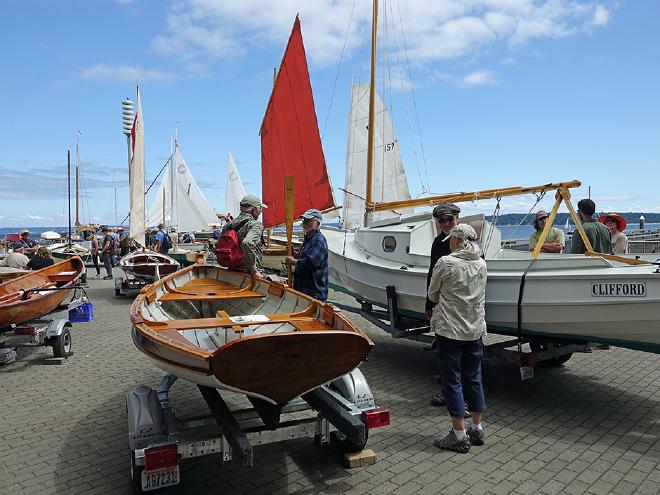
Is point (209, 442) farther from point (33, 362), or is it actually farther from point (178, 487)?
point (33, 362)

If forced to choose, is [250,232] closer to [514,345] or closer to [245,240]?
[245,240]

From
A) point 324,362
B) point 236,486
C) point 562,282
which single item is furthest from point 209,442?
point 562,282

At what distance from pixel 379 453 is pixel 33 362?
5.66 meters

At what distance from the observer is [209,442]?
3.62m

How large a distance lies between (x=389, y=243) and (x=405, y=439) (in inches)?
132

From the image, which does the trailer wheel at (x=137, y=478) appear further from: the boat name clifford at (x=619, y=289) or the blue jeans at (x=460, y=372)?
the boat name clifford at (x=619, y=289)

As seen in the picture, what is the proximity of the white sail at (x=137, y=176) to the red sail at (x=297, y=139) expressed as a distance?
4.72m

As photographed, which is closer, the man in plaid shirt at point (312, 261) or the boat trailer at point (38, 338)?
the man in plaid shirt at point (312, 261)

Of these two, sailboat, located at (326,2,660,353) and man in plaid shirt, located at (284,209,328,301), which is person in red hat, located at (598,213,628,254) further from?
man in plaid shirt, located at (284,209,328,301)

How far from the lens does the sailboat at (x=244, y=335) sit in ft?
10.9

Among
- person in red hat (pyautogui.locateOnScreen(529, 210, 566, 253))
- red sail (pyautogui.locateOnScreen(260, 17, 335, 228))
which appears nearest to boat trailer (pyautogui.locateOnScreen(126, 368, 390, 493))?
person in red hat (pyautogui.locateOnScreen(529, 210, 566, 253))

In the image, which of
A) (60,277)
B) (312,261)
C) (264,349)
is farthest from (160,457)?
(60,277)

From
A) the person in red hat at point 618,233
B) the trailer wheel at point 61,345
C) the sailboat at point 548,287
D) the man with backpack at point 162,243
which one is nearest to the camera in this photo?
the sailboat at point 548,287

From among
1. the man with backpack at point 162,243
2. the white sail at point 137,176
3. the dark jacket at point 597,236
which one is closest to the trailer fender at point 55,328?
the white sail at point 137,176
